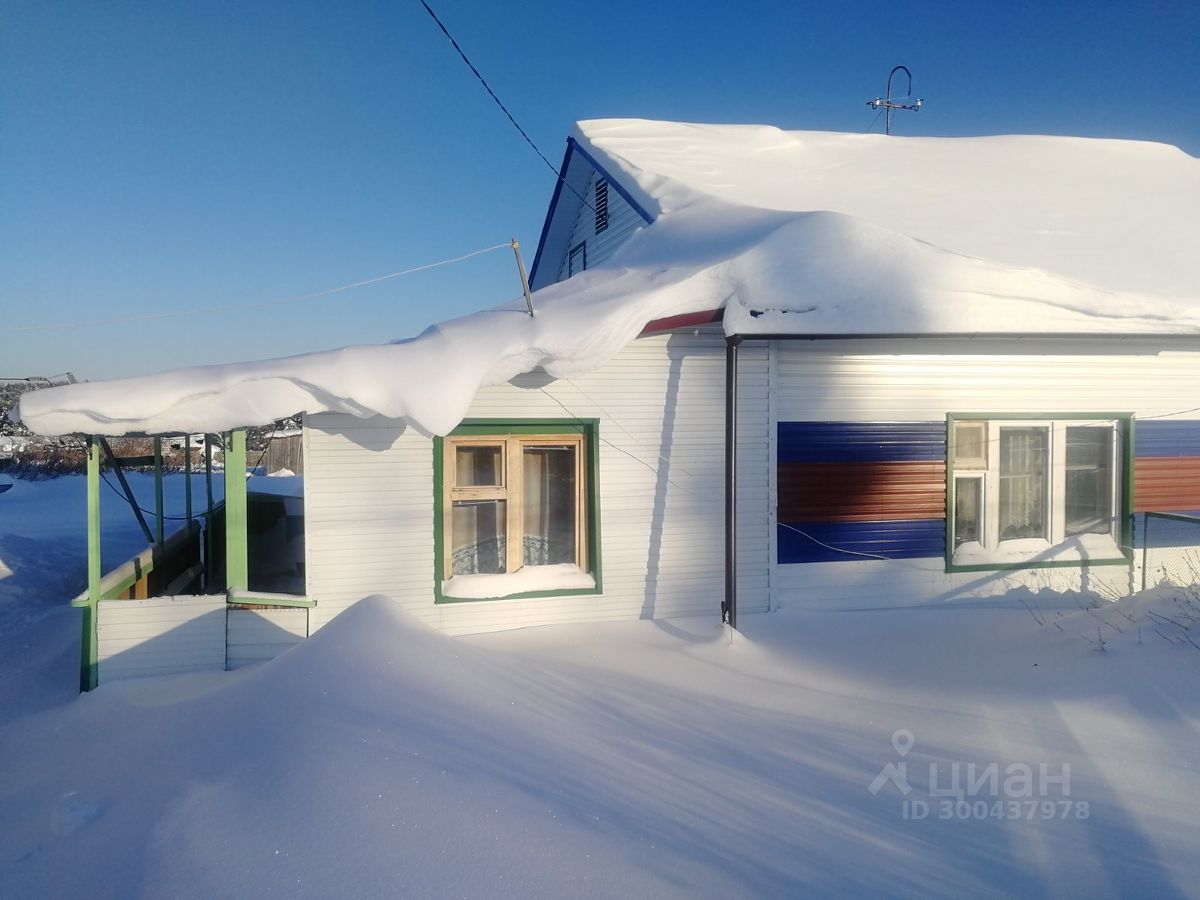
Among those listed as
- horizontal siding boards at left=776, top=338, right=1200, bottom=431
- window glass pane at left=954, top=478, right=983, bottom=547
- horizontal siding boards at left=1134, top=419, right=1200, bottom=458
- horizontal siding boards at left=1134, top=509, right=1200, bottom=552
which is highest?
horizontal siding boards at left=776, top=338, right=1200, bottom=431

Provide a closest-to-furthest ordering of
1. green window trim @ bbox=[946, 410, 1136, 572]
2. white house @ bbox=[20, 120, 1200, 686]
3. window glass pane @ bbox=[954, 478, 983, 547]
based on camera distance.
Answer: white house @ bbox=[20, 120, 1200, 686] < green window trim @ bbox=[946, 410, 1136, 572] < window glass pane @ bbox=[954, 478, 983, 547]

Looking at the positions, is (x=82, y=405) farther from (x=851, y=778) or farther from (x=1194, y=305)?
(x=1194, y=305)

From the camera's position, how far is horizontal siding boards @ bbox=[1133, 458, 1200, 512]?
→ 7902mm

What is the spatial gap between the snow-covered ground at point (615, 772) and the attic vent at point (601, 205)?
23.1 ft

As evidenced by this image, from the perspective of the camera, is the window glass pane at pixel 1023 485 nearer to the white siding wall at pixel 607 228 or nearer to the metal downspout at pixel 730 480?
the metal downspout at pixel 730 480

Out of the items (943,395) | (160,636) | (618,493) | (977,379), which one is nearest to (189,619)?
(160,636)

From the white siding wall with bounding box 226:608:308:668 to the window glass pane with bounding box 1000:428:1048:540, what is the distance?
22.1 ft

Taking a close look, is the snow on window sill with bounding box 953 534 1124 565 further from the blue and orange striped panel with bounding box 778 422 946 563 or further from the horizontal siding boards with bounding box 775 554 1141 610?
the blue and orange striped panel with bounding box 778 422 946 563

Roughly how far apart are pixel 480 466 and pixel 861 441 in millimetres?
3574

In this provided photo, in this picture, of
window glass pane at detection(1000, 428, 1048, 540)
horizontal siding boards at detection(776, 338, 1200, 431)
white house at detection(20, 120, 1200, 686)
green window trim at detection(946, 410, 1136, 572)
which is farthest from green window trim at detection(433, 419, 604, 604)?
window glass pane at detection(1000, 428, 1048, 540)

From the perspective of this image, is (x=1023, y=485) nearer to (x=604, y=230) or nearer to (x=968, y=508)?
(x=968, y=508)

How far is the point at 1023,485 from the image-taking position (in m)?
7.84

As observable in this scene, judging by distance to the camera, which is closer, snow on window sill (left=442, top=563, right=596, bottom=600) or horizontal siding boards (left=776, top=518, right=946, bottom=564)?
snow on window sill (left=442, top=563, right=596, bottom=600)

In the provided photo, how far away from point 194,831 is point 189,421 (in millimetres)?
3122
